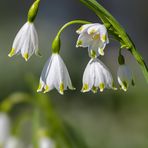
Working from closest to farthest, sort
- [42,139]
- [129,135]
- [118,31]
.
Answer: [118,31], [42,139], [129,135]

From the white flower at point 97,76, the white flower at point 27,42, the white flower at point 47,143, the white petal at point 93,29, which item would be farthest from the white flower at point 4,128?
the white petal at point 93,29

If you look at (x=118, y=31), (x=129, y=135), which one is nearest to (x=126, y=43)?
(x=118, y=31)

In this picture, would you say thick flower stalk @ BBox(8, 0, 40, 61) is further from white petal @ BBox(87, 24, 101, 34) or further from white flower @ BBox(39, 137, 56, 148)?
white flower @ BBox(39, 137, 56, 148)

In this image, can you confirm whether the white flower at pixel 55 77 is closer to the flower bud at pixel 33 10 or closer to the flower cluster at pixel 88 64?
the flower cluster at pixel 88 64

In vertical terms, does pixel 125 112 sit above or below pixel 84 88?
below

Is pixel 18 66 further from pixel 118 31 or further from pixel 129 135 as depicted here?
pixel 118 31
